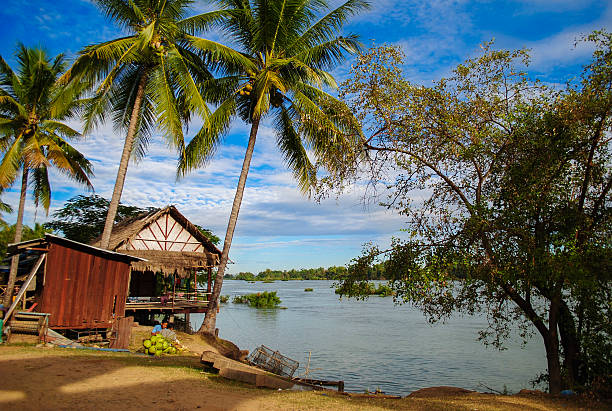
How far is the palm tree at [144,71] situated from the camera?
13875 millimetres

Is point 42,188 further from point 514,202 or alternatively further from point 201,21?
point 514,202

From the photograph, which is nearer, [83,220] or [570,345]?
[570,345]

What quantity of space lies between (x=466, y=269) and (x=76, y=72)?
43.4 ft

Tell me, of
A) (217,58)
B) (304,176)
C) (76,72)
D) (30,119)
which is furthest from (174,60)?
(30,119)

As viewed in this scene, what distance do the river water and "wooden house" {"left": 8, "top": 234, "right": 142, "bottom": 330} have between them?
8126 mm

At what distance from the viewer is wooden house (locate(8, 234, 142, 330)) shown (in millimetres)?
12172

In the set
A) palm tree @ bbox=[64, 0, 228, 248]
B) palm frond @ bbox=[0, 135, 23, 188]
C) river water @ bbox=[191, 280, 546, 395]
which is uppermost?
palm tree @ bbox=[64, 0, 228, 248]

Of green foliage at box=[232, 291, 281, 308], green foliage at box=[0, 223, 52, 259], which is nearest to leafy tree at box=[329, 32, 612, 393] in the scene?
green foliage at box=[0, 223, 52, 259]

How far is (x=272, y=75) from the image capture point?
14.4 meters

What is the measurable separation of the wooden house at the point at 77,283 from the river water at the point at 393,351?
8.13 metres

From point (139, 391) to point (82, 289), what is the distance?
6.79 meters

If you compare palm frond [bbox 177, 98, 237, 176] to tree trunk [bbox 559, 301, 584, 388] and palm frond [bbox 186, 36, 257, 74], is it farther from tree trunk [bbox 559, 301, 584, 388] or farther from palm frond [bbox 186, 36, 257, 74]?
tree trunk [bbox 559, 301, 584, 388]

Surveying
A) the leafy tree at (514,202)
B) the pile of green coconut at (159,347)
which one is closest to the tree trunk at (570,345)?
the leafy tree at (514,202)

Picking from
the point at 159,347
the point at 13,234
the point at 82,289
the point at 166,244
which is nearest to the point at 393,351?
the point at 166,244
